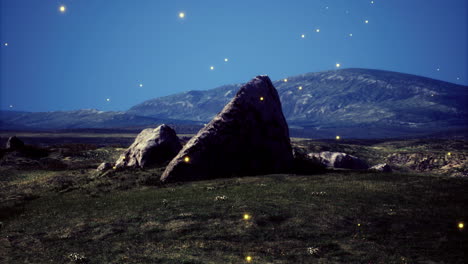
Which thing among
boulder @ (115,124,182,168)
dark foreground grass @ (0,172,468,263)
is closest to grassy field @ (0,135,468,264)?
dark foreground grass @ (0,172,468,263)

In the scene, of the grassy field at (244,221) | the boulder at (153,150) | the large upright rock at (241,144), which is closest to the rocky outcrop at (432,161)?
the large upright rock at (241,144)

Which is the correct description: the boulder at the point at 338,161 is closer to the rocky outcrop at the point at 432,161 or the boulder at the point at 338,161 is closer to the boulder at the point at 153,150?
the rocky outcrop at the point at 432,161

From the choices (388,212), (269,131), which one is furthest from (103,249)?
(269,131)

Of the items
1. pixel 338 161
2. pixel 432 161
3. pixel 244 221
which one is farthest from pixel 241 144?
pixel 432 161

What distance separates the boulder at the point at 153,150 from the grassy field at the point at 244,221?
1091cm

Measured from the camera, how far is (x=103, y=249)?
54.3 feet

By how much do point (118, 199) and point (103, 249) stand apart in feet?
34.6

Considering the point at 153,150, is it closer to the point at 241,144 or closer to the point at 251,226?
the point at 241,144

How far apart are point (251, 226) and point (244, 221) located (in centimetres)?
78

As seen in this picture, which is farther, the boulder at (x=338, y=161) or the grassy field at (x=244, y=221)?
the boulder at (x=338, y=161)

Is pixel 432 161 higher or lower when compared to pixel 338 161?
lower

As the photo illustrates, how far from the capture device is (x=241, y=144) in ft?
122

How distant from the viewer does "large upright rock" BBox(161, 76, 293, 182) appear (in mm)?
34688

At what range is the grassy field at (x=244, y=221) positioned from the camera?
15.7 m
